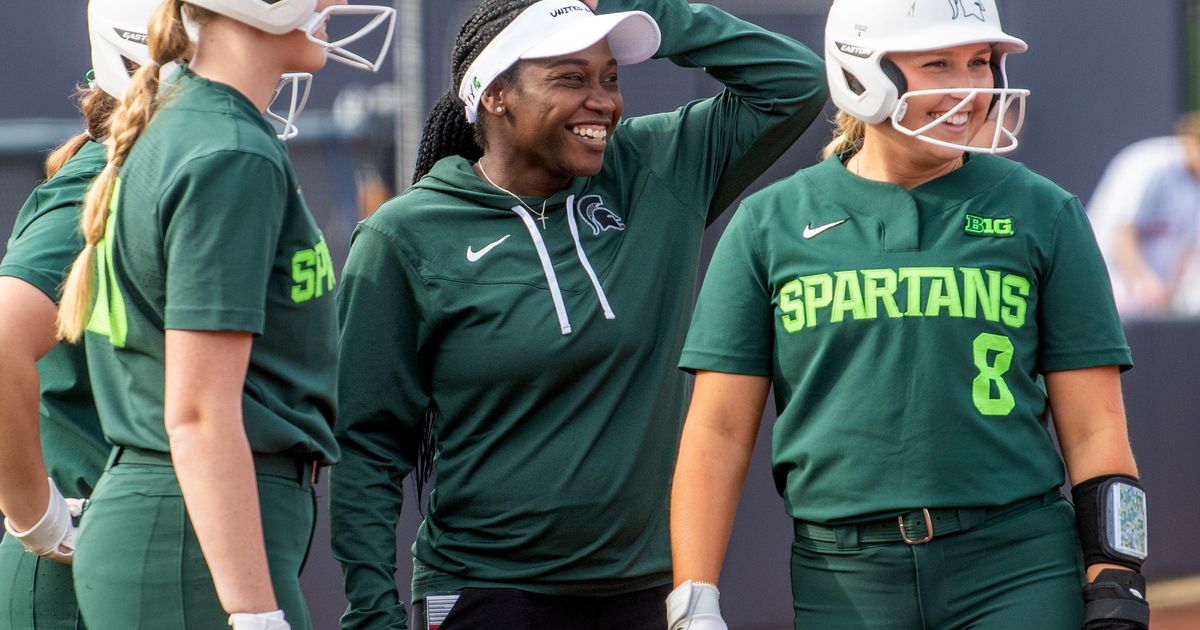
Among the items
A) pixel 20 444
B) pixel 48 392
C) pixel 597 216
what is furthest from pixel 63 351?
pixel 597 216

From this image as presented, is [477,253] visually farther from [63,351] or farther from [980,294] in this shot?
[980,294]

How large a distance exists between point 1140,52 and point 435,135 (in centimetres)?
537

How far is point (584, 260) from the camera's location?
3453 millimetres

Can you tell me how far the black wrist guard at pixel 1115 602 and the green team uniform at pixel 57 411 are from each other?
6.38ft

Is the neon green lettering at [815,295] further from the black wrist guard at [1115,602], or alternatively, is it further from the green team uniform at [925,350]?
the black wrist guard at [1115,602]

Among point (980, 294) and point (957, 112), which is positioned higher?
point (957, 112)

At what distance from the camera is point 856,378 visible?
3.10m

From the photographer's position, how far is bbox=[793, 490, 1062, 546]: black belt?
9.92 ft

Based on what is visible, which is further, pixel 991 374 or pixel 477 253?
pixel 477 253

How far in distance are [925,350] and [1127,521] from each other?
1.63 feet

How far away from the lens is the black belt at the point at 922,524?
3023 millimetres

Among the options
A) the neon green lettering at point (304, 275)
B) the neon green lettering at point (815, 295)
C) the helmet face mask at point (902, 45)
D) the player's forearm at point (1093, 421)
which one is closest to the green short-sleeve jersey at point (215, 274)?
the neon green lettering at point (304, 275)

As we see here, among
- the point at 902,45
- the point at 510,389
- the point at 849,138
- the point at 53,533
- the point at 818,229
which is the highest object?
the point at 902,45

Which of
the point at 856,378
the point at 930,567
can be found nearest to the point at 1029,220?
the point at 856,378
